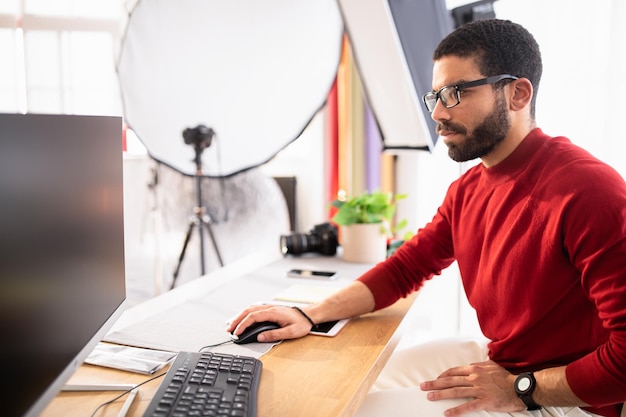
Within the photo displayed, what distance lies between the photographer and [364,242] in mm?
1826

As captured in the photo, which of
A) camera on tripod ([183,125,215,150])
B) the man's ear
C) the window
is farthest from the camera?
the window

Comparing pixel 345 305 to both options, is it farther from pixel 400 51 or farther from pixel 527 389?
pixel 400 51

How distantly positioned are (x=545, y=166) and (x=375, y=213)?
83cm

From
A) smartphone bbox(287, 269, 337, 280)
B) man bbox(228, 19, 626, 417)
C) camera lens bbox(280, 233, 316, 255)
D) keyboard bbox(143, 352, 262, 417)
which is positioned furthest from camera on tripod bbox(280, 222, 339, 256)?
keyboard bbox(143, 352, 262, 417)

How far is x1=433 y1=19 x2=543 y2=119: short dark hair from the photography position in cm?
115

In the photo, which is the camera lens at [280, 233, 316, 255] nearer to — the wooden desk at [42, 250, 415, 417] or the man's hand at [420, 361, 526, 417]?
the wooden desk at [42, 250, 415, 417]

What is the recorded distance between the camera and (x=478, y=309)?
3.93 ft

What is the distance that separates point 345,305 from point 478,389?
0.35m

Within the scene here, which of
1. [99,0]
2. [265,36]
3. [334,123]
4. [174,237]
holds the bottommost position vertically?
[174,237]

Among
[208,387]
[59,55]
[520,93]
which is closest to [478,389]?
[208,387]

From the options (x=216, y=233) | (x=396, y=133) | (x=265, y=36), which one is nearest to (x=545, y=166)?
(x=396, y=133)

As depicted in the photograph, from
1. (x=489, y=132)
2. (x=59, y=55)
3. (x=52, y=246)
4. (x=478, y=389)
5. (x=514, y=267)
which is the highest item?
(x=59, y=55)

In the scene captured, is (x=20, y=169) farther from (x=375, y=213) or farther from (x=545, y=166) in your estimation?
(x=375, y=213)

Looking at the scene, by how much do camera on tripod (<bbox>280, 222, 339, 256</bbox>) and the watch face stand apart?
102 centimetres
